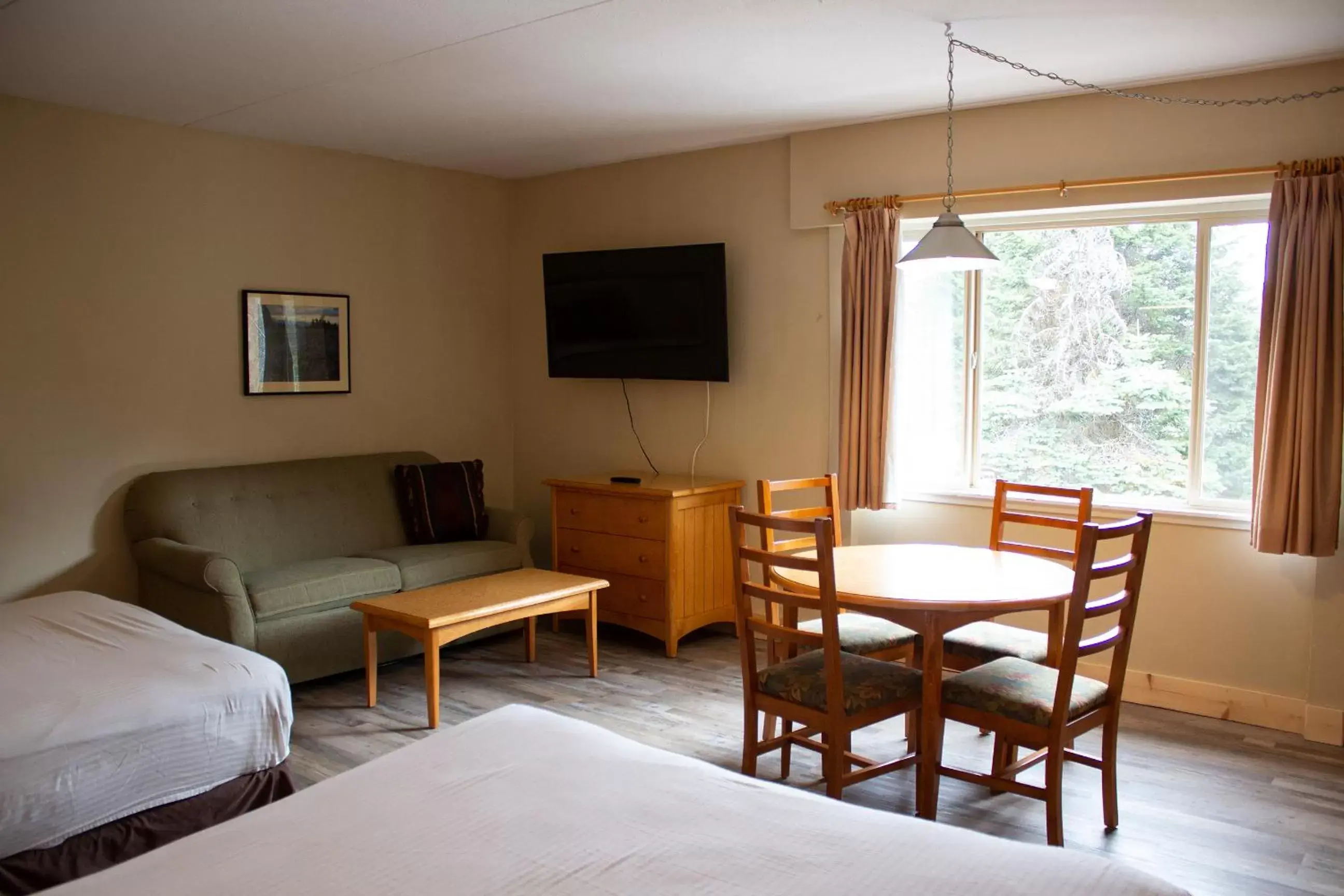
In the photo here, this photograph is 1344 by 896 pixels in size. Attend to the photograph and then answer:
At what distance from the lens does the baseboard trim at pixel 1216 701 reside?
13.1 feet

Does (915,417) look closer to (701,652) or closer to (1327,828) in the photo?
(701,652)

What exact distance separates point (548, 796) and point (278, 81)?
11.0ft

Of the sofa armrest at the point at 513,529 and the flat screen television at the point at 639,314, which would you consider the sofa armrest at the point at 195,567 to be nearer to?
the sofa armrest at the point at 513,529

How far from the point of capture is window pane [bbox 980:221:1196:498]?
4348mm

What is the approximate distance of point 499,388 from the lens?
6.38 meters

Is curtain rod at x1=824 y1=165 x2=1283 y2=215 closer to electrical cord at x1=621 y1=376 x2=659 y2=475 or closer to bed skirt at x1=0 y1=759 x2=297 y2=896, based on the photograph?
electrical cord at x1=621 y1=376 x2=659 y2=475

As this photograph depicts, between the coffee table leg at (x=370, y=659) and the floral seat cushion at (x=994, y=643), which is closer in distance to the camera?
the floral seat cushion at (x=994, y=643)

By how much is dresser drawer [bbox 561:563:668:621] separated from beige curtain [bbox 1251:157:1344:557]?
2.62 metres

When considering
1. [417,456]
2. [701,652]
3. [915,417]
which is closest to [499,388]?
[417,456]

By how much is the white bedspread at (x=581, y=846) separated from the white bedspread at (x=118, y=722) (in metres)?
1.06

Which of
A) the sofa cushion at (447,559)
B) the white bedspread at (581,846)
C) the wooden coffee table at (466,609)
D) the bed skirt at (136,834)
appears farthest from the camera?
the sofa cushion at (447,559)

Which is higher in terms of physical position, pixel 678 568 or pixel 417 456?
pixel 417 456

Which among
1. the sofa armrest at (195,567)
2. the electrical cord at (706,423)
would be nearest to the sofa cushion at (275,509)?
the sofa armrest at (195,567)

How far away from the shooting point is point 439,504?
537 centimetres
